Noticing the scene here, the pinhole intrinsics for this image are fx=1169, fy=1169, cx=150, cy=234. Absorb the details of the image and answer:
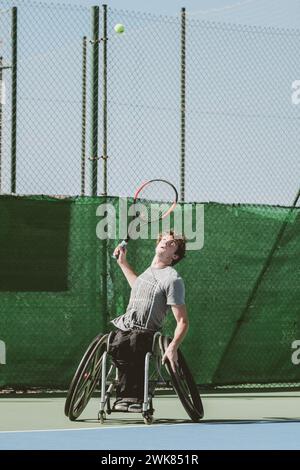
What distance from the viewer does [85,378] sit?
27.3 ft

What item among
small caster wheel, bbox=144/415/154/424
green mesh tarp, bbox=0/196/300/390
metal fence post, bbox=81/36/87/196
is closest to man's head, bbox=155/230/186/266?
small caster wheel, bbox=144/415/154/424

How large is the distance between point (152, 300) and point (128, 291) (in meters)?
2.24

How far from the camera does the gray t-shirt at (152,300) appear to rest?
27.5 feet

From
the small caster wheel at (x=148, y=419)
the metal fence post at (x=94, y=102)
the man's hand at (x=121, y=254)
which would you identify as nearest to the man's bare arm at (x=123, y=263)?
the man's hand at (x=121, y=254)

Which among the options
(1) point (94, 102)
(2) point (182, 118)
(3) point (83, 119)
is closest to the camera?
(1) point (94, 102)

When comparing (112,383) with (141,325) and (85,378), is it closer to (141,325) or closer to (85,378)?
(85,378)

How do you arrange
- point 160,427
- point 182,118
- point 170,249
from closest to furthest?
point 160,427, point 170,249, point 182,118

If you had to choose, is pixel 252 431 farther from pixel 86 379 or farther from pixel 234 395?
pixel 234 395

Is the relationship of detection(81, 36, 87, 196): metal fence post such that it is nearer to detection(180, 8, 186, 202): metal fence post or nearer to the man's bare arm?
detection(180, 8, 186, 202): metal fence post

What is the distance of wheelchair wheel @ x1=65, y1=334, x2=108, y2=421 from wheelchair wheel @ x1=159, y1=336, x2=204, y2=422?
1.51 ft

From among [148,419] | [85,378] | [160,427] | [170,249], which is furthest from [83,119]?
[160,427]
